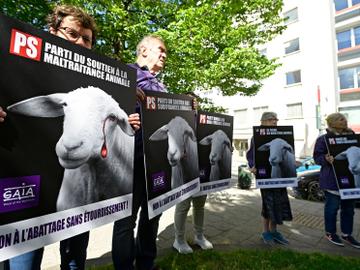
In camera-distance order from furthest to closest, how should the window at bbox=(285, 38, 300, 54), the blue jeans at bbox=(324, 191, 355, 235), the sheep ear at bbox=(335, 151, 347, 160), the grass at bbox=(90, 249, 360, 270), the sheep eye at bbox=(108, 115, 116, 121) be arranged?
the window at bbox=(285, 38, 300, 54) → the blue jeans at bbox=(324, 191, 355, 235) → the sheep ear at bbox=(335, 151, 347, 160) → the grass at bbox=(90, 249, 360, 270) → the sheep eye at bbox=(108, 115, 116, 121)

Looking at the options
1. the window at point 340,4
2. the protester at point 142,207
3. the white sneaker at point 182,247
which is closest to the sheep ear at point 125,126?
the protester at point 142,207

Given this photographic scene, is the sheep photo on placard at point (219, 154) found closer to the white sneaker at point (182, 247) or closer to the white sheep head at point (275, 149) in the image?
the white sheep head at point (275, 149)

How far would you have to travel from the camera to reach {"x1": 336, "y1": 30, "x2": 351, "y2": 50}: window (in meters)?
27.1

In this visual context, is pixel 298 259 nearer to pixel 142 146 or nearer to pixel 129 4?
pixel 142 146

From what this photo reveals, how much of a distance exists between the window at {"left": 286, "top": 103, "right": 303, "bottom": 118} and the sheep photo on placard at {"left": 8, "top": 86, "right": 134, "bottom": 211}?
82.9ft

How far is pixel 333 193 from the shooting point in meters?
4.19

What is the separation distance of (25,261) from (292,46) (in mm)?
27911

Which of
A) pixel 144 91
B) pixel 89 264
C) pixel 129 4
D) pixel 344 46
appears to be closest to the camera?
pixel 144 91

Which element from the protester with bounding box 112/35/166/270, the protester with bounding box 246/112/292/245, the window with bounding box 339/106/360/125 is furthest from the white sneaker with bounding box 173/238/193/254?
the window with bounding box 339/106/360/125

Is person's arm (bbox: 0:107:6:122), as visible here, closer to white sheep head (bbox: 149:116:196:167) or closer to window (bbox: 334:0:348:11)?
white sheep head (bbox: 149:116:196:167)

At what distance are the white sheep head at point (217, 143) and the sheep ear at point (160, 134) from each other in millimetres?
948

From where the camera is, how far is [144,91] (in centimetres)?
225

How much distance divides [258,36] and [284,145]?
28.0 feet

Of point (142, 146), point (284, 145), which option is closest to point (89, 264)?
point (142, 146)
